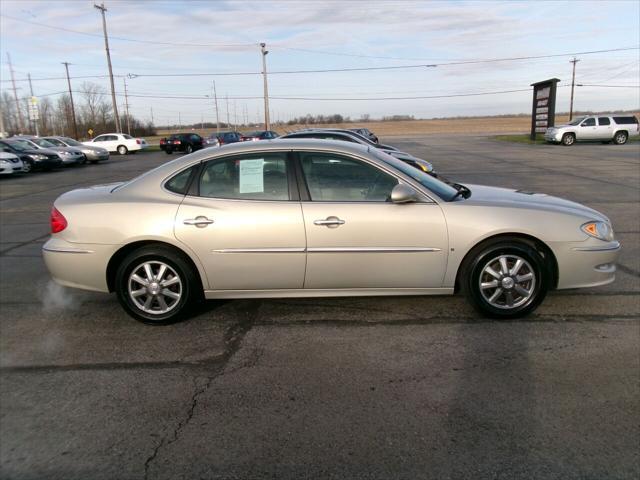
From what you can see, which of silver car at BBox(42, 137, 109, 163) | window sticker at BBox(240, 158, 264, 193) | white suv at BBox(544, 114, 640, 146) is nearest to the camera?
window sticker at BBox(240, 158, 264, 193)

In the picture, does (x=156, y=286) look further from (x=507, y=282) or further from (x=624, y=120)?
(x=624, y=120)

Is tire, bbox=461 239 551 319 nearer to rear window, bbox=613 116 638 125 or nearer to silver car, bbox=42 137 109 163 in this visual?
silver car, bbox=42 137 109 163

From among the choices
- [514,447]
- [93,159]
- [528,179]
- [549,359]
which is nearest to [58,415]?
[514,447]

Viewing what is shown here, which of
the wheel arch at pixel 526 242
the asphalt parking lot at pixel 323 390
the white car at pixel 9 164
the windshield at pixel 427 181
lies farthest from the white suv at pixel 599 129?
the wheel arch at pixel 526 242

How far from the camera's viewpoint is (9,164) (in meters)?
20.3

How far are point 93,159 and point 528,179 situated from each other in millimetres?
23916

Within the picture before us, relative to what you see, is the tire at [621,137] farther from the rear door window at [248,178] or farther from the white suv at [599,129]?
the rear door window at [248,178]

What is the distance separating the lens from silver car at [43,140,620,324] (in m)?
4.19

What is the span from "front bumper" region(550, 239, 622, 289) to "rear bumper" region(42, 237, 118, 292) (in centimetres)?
385

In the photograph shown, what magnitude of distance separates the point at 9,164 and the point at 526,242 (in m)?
21.8

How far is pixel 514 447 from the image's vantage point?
8.67 feet

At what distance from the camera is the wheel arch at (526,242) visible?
4230mm

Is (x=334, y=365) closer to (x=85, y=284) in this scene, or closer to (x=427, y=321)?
(x=427, y=321)

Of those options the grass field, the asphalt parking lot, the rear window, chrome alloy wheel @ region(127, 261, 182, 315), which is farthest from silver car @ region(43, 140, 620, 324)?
the grass field
